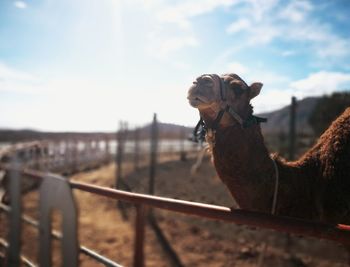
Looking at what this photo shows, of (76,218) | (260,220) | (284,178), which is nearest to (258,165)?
(284,178)

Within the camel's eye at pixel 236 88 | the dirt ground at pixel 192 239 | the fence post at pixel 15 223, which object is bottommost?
the dirt ground at pixel 192 239

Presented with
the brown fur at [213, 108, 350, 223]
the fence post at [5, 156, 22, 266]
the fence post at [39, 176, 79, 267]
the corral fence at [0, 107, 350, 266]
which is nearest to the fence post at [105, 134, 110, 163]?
the corral fence at [0, 107, 350, 266]

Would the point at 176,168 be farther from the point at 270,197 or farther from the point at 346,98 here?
the point at 270,197

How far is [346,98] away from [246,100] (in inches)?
197

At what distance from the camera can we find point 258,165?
284 cm

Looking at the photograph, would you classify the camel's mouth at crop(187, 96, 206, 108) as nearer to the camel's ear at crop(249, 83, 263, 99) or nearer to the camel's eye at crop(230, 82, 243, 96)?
the camel's eye at crop(230, 82, 243, 96)

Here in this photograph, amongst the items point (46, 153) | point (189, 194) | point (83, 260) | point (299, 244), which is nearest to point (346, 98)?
point (299, 244)

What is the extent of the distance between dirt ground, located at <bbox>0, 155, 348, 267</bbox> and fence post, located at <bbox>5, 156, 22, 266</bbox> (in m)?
1.14

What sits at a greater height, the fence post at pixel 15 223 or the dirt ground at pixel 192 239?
the fence post at pixel 15 223

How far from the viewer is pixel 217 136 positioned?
2910 millimetres

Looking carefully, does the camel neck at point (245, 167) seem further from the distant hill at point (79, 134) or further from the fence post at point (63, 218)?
the fence post at point (63, 218)

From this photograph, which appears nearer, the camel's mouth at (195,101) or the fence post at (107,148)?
the camel's mouth at (195,101)

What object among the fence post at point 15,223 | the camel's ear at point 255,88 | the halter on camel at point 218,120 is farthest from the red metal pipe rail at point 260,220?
the fence post at point 15,223

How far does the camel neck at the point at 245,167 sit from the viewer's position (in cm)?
272
